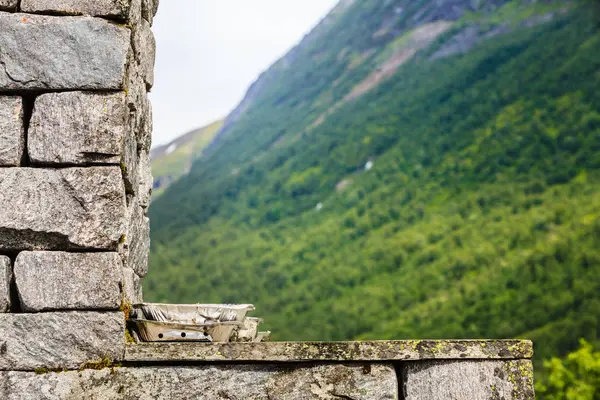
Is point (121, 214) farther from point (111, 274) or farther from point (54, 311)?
point (54, 311)

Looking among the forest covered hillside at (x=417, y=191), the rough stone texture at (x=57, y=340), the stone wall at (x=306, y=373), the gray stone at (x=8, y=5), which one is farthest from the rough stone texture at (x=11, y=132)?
the forest covered hillside at (x=417, y=191)

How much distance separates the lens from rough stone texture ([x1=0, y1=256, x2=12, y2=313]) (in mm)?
4238

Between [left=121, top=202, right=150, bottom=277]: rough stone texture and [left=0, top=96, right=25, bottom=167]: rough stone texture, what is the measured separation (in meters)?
0.66

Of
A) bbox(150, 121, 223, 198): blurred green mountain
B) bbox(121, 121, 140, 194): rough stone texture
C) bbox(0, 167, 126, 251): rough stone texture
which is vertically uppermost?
bbox(150, 121, 223, 198): blurred green mountain

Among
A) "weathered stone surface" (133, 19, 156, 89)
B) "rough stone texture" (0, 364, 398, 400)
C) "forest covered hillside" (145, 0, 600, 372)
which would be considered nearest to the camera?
"rough stone texture" (0, 364, 398, 400)

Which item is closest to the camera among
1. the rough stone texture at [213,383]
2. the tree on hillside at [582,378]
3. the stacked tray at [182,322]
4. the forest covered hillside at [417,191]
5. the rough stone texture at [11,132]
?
the rough stone texture at [213,383]

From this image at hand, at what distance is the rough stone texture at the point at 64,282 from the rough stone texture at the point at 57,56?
2.84ft

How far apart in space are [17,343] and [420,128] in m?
78.1

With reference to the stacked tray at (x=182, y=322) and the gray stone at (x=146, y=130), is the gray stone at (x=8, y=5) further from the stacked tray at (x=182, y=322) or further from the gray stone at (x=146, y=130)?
the stacked tray at (x=182, y=322)

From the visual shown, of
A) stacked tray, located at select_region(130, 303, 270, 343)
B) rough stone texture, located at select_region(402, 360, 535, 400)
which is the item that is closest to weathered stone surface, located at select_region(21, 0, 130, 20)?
stacked tray, located at select_region(130, 303, 270, 343)

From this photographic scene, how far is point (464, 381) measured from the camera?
4293 mm

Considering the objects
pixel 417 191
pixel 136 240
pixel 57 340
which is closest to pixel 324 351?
pixel 57 340

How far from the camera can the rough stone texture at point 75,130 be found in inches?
172

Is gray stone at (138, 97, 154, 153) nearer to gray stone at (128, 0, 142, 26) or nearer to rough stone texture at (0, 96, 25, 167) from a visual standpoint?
gray stone at (128, 0, 142, 26)
